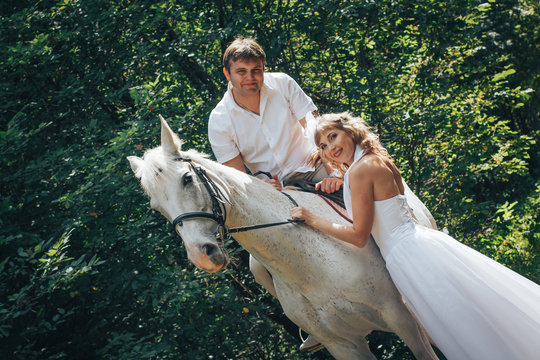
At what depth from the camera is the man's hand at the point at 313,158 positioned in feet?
12.4

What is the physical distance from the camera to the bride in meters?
2.74

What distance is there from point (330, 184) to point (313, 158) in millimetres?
308

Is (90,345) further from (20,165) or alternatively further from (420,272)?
(420,272)

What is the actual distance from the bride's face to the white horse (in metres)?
0.40

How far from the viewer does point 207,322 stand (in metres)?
5.41

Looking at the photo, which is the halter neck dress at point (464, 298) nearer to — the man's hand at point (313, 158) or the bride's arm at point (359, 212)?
the bride's arm at point (359, 212)

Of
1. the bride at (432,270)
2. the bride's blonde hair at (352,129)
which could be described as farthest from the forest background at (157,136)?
the bride at (432,270)

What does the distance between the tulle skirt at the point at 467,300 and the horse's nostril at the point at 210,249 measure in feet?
3.45

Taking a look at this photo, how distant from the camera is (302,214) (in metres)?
3.21

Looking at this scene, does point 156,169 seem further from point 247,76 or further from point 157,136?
point 157,136

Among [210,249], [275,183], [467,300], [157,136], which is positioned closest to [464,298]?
[467,300]

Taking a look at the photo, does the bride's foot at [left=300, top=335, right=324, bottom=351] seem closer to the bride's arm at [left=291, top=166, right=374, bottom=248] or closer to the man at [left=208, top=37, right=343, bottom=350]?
the man at [left=208, top=37, right=343, bottom=350]

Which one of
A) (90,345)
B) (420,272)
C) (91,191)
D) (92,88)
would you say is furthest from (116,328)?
(420,272)

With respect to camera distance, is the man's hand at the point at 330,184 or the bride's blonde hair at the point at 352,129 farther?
the man's hand at the point at 330,184
